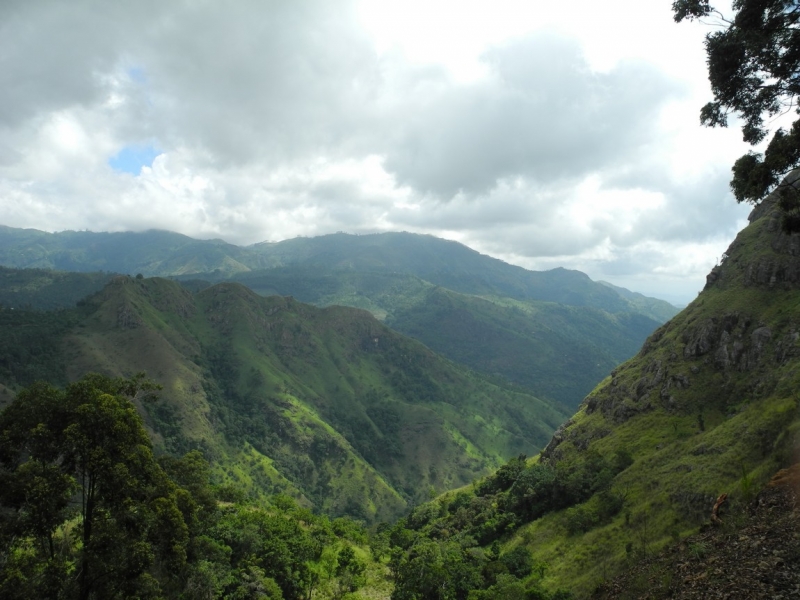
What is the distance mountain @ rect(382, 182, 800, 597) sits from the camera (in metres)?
45.3

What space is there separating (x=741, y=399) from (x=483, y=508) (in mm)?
→ 49133

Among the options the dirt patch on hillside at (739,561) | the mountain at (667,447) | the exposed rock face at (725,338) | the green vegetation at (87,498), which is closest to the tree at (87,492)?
the green vegetation at (87,498)

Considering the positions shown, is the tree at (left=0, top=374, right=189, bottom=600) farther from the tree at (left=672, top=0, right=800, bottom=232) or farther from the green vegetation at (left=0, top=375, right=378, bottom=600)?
the tree at (left=672, top=0, right=800, bottom=232)

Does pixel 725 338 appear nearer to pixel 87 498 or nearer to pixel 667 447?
pixel 667 447

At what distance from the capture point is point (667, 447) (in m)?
66.6

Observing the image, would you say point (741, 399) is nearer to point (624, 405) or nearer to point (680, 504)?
point (624, 405)

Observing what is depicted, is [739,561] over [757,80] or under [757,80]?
under

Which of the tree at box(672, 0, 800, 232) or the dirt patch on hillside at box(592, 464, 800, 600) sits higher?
the tree at box(672, 0, 800, 232)

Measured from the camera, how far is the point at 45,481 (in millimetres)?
17469

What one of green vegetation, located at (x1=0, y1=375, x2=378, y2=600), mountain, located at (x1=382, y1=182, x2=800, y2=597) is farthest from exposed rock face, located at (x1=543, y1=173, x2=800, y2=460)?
green vegetation, located at (x1=0, y1=375, x2=378, y2=600)

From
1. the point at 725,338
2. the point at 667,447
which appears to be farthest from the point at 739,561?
the point at 725,338

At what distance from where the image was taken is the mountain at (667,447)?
4528 cm

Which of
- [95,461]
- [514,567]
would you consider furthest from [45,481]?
[514,567]

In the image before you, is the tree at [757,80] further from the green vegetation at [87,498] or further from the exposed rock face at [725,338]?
the exposed rock face at [725,338]
